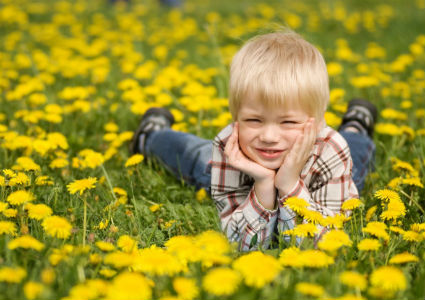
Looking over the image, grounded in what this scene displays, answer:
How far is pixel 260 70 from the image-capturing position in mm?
1792

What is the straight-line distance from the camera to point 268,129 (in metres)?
1.78

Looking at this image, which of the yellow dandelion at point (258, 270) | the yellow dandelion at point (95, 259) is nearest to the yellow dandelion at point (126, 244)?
the yellow dandelion at point (95, 259)

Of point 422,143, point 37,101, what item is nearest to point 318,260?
point 422,143

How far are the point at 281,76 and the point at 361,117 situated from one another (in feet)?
4.48

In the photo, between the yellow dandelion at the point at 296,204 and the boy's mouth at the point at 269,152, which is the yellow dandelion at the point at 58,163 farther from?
the yellow dandelion at the point at 296,204

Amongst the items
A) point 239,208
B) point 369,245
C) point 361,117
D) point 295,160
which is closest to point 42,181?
point 239,208

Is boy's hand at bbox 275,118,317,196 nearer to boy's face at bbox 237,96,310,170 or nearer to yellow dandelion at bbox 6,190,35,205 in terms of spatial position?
boy's face at bbox 237,96,310,170

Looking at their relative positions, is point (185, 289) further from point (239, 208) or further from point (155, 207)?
point (155, 207)

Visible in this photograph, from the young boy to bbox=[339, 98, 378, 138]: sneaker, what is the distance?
951 millimetres

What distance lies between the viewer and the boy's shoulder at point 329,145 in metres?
1.96

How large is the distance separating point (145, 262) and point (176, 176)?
1.32m

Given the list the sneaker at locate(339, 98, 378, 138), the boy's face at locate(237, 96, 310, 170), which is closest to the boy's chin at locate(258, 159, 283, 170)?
the boy's face at locate(237, 96, 310, 170)

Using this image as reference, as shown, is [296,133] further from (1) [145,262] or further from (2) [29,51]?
(2) [29,51]

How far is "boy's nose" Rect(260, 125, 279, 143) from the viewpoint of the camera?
1.77 meters
